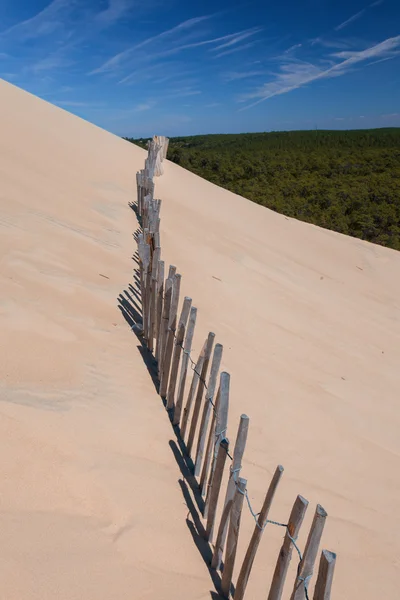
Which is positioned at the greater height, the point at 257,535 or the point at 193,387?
the point at 193,387

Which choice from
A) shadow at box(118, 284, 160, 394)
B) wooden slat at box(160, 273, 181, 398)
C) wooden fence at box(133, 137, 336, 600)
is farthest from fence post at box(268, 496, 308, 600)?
shadow at box(118, 284, 160, 394)

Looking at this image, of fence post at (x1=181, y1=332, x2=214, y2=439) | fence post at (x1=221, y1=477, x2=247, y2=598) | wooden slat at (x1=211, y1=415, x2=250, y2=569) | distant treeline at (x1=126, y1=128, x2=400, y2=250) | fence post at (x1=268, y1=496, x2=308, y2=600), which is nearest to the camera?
fence post at (x1=268, y1=496, x2=308, y2=600)

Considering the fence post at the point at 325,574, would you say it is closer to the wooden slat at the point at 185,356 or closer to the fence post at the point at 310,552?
the fence post at the point at 310,552

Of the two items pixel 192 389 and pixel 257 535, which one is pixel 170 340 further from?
pixel 257 535

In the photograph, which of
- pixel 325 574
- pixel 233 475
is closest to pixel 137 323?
pixel 233 475

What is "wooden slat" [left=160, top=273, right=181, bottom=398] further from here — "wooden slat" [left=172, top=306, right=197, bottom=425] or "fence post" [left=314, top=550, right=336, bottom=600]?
"fence post" [left=314, top=550, right=336, bottom=600]

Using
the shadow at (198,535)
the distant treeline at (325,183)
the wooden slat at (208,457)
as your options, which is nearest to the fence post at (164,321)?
the wooden slat at (208,457)

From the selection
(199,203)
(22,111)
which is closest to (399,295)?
(199,203)

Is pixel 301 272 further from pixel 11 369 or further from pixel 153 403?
pixel 11 369
